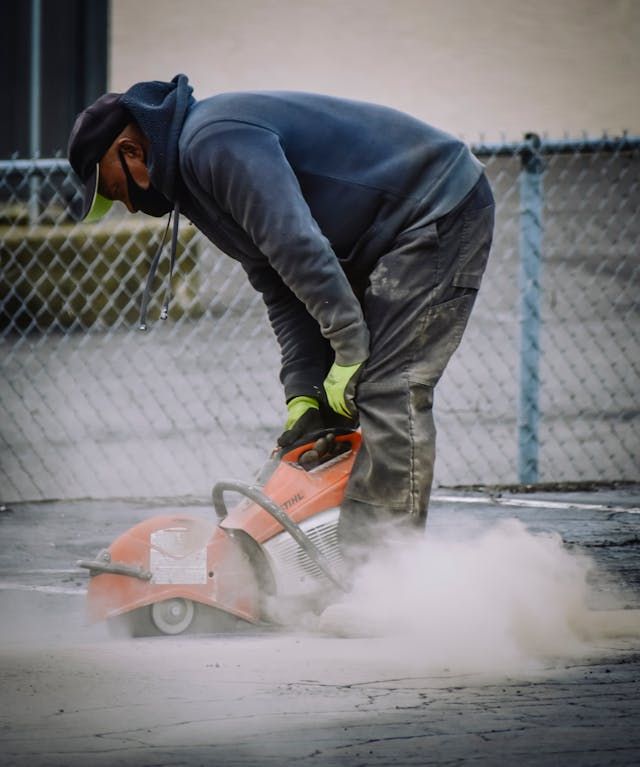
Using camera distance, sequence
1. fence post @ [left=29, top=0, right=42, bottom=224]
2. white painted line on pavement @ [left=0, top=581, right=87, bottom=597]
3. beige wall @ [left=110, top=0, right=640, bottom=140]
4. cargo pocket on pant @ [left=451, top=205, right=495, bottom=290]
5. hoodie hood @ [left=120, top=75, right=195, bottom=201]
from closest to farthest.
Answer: hoodie hood @ [left=120, top=75, right=195, bottom=201] < cargo pocket on pant @ [left=451, top=205, right=495, bottom=290] < white painted line on pavement @ [left=0, top=581, right=87, bottom=597] < fence post @ [left=29, top=0, right=42, bottom=224] < beige wall @ [left=110, top=0, right=640, bottom=140]

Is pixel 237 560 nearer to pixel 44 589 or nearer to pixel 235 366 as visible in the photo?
pixel 44 589

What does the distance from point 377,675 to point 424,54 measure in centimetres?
1089

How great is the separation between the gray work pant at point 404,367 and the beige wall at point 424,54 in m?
9.59

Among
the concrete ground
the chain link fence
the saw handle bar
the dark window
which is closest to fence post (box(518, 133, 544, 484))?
the chain link fence

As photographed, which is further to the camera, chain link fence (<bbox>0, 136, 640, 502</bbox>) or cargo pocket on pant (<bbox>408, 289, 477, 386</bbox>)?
chain link fence (<bbox>0, 136, 640, 502</bbox>)

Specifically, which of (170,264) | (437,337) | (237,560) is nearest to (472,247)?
(437,337)

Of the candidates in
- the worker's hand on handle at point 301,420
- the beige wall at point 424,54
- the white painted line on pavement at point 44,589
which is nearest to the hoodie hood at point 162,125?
the worker's hand on handle at point 301,420

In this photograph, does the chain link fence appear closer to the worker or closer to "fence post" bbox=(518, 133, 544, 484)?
"fence post" bbox=(518, 133, 544, 484)

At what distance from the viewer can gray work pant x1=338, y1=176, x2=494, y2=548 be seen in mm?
4113

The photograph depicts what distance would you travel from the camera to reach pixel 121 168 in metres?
4.11

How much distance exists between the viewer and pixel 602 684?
3580mm

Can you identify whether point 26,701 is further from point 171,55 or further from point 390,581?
point 171,55

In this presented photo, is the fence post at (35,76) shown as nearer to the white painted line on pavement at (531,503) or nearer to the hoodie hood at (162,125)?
the white painted line on pavement at (531,503)

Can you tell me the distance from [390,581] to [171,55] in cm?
1011
